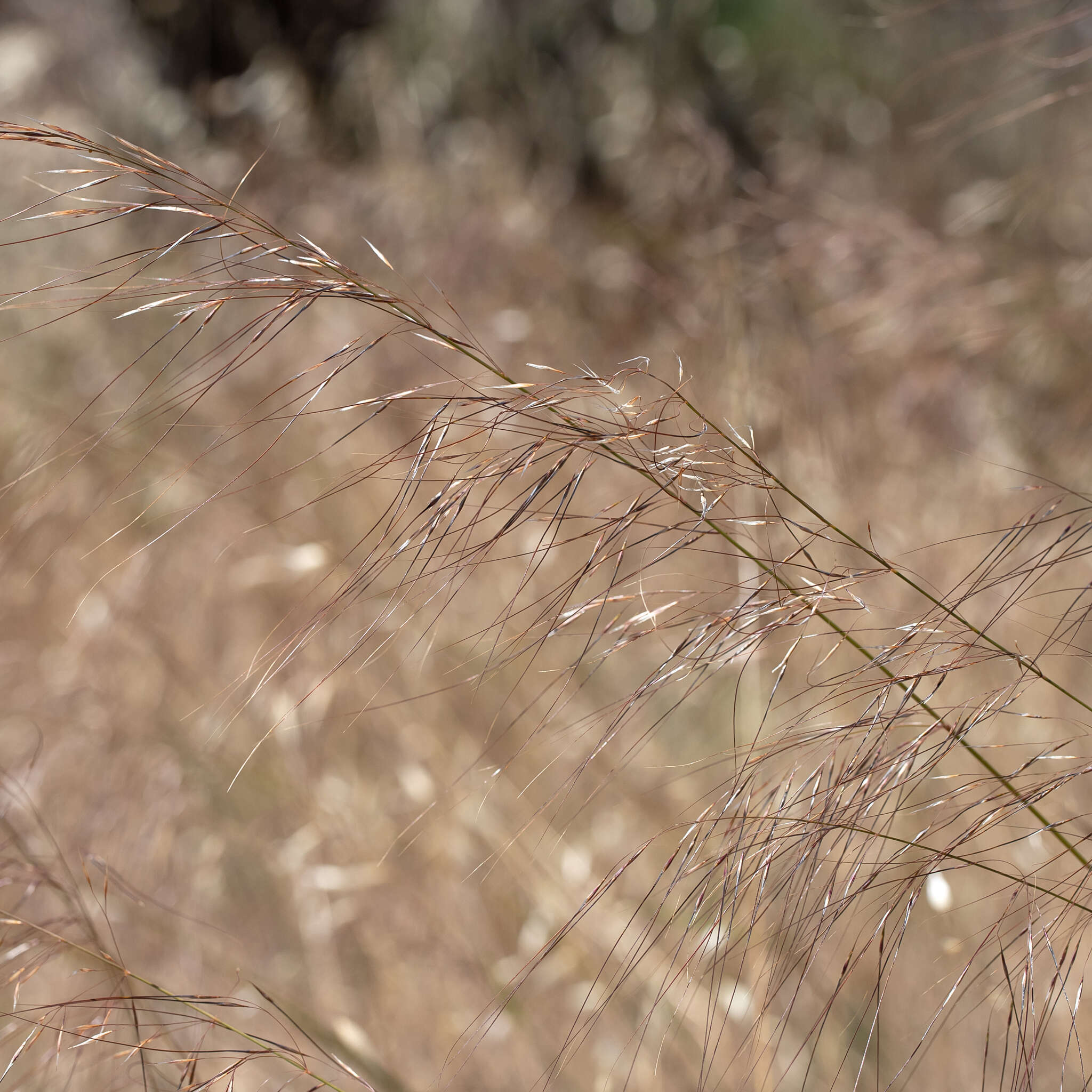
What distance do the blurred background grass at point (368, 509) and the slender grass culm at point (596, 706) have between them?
0.08ft

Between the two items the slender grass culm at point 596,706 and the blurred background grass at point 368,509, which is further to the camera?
the blurred background grass at point 368,509

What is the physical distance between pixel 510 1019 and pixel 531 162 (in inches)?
141

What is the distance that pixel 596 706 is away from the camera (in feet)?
5.86

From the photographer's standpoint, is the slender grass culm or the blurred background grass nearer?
the slender grass culm

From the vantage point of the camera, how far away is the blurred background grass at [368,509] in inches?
52.3

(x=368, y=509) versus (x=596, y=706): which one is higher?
(x=368, y=509)

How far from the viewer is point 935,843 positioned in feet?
5.16

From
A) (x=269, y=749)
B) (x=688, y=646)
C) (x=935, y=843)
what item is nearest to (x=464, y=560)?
(x=688, y=646)

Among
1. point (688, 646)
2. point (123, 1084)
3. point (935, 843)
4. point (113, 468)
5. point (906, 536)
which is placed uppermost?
point (688, 646)

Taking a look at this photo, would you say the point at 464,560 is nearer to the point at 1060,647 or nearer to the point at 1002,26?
the point at 1060,647

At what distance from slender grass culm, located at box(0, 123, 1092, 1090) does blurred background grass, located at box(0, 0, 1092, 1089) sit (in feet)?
0.08

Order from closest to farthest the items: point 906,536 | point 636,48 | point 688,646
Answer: point 688,646 → point 906,536 → point 636,48

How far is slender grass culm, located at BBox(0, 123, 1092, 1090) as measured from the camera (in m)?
0.55

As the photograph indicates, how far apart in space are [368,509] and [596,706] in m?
0.53
